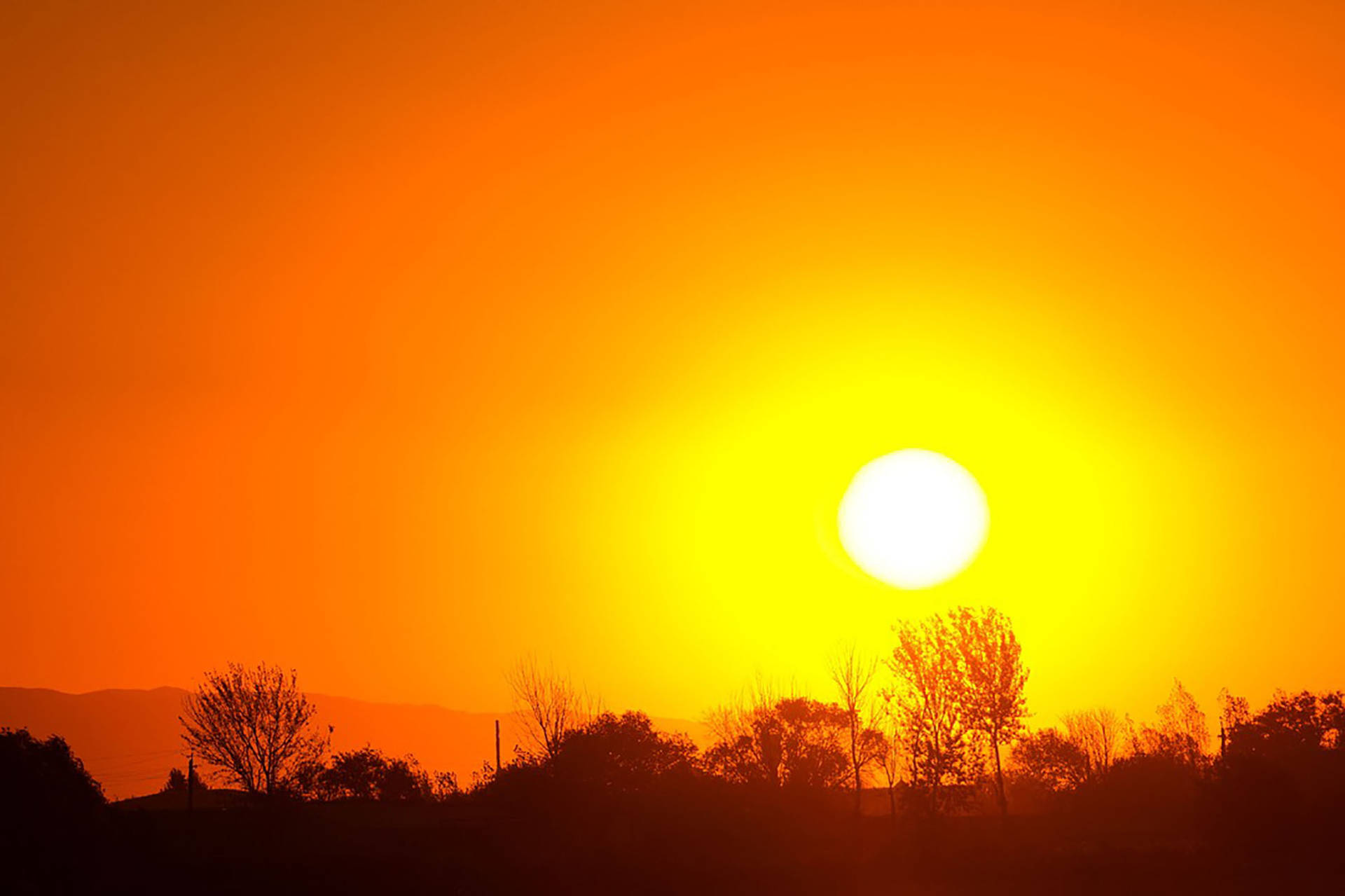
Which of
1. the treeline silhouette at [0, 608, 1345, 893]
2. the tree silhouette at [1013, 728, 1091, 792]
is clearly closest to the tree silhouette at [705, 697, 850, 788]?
the treeline silhouette at [0, 608, 1345, 893]

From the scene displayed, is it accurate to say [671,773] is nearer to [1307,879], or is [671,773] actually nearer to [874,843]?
[874,843]

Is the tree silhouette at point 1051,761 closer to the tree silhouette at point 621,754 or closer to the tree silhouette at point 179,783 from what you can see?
the tree silhouette at point 621,754

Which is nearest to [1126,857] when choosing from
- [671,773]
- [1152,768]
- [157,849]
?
[671,773]

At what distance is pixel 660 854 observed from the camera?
2571 inches

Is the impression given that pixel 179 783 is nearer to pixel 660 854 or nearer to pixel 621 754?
pixel 621 754

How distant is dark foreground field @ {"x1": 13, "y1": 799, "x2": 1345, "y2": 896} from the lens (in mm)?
56875

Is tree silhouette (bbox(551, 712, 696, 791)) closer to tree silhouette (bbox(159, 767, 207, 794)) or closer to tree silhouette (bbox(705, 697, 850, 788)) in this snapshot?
tree silhouette (bbox(705, 697, 850, 788))

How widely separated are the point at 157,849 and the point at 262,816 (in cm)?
1642

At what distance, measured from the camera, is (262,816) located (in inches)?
2923

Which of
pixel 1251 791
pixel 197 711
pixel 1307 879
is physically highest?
pixel 197 711

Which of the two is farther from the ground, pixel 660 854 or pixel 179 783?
pixel 179 783

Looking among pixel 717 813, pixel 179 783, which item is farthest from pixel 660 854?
pixel 179 783

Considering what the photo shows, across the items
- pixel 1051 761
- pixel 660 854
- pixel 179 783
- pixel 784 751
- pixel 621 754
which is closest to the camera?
pixel 660 854

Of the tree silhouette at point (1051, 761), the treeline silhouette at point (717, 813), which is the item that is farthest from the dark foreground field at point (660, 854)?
the tree silhouette at point (1051, 761)
